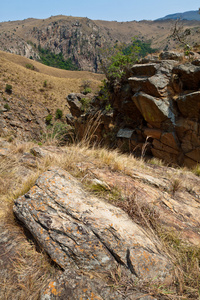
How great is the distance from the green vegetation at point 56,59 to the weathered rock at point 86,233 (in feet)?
443

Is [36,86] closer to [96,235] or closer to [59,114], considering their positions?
[59,114]

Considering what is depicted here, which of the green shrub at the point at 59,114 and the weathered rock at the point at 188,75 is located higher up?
the weathered rock at the point at 188,75

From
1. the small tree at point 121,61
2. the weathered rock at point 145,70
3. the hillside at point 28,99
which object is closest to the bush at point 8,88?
the hillside at point 28,99

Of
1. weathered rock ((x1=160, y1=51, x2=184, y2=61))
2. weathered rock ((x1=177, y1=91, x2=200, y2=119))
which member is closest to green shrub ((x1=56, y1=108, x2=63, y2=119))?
weathered rock ((x1=160, y1=51, x2=184, y2=61))

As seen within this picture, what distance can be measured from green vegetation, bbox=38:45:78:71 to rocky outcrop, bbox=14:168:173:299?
443 ft

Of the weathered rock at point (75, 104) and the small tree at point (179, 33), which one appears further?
the weathered rock at point (75, 104)

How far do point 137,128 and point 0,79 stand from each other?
36.3 m

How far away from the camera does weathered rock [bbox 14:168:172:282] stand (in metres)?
1.50

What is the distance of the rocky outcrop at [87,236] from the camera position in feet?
4.88

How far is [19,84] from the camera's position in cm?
3662

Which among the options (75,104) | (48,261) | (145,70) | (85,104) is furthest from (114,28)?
(48,261)

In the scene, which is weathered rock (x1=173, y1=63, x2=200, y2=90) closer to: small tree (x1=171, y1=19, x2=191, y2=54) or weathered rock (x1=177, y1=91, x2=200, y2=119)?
weathered rock (x1=177, y1=91, x2=200, y2=119)

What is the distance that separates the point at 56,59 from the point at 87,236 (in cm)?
15184

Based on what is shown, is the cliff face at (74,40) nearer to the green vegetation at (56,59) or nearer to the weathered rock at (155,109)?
the green vegetation at (56,59)
